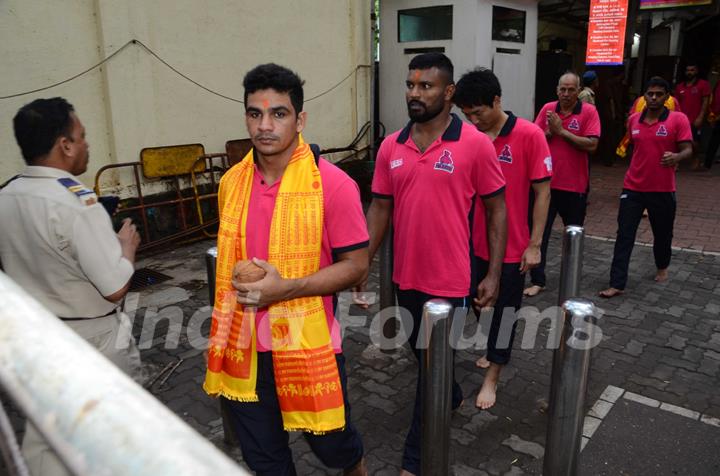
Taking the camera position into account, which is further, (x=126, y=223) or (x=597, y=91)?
(x=597, y=91)

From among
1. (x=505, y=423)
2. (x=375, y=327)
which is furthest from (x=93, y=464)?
(x=375, y=327)

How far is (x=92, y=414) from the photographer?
0.57 meters

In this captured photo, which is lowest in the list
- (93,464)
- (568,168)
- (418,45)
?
(568,168)

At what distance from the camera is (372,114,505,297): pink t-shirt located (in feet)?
9.80

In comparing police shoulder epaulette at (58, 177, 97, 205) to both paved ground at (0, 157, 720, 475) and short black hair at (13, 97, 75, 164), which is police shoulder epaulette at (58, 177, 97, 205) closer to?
short black hair at (13, 97, 75, 164)

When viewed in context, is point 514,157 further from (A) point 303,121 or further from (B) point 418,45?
(B) point 418,45

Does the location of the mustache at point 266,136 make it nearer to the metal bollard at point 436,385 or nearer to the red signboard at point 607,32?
the metal bollard at point 436,385

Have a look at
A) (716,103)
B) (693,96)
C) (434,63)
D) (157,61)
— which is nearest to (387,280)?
(434,63)

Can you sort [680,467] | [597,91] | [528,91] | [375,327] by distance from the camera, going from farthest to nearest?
[597,91], [528,91], [375,327], [680,467]

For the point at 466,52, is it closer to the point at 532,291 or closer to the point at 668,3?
the point at 532,291

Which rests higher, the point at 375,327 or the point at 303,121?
Result: the point at 303,121

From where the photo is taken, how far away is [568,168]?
214 inches

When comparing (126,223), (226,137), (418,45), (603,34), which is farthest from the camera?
(603,34)

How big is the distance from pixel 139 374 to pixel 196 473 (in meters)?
2.50
